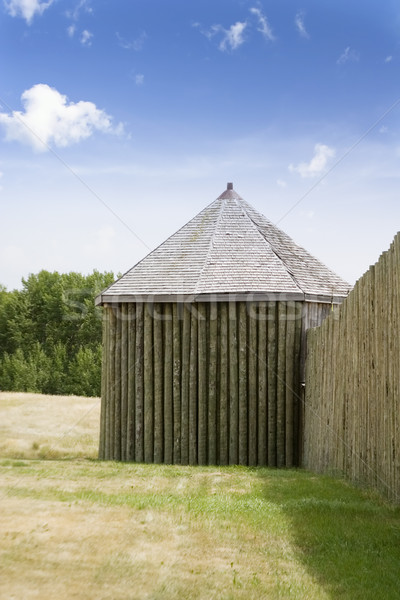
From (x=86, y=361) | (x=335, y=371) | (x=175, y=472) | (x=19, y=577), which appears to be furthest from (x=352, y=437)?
(x=86, y=361)

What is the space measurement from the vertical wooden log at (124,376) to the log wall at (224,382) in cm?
45

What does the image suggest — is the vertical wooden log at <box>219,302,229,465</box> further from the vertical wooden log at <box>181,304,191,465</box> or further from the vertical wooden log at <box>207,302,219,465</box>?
the vertical wooden log at <box>181,304,191,465</box>

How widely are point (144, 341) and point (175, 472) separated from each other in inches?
121

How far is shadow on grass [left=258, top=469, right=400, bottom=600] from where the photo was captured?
434cm

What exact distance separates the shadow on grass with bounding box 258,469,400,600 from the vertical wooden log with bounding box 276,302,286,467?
3.79m

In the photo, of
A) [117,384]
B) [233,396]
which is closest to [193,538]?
[233,396]

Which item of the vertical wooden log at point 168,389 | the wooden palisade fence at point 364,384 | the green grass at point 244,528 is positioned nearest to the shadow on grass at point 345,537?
the green grass at point 244,528

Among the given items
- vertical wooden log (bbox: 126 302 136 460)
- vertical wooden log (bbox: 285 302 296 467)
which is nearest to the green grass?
vertical wooden log (bbox: 285 302 296 467)

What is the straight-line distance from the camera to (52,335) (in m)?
39.5

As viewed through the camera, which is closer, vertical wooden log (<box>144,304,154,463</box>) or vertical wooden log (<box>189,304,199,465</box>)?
vertical wooden log (<box>189,304,199,465</box>)

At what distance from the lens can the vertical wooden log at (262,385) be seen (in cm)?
1133

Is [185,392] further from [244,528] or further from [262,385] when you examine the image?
[244,528]

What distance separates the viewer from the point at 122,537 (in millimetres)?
5203

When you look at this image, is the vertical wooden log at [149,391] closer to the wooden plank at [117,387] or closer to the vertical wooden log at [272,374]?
the wooden plank at [117,387]
